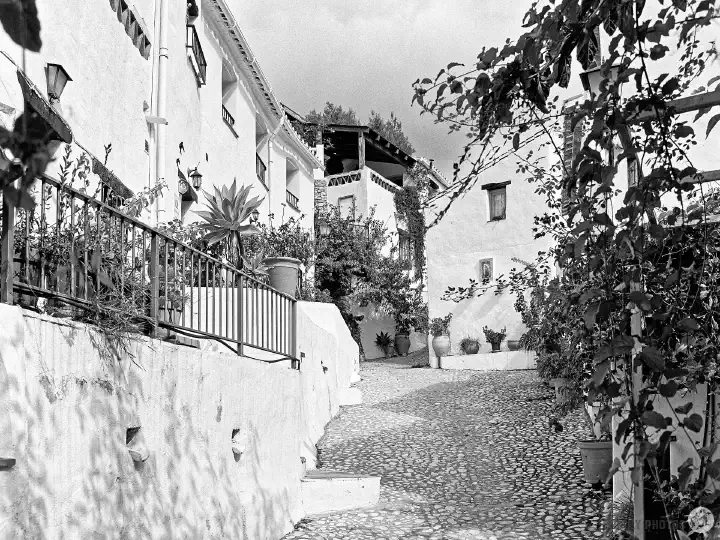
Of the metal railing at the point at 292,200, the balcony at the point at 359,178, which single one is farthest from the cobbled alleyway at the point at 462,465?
the balcony at the point at 359,178

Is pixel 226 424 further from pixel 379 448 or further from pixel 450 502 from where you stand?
pixel 379 448

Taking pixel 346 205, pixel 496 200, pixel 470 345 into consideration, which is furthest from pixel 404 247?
pixel 470 345

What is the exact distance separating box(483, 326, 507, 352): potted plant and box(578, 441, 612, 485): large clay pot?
10770mm

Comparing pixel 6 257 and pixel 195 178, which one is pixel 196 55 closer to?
pixel 195 178

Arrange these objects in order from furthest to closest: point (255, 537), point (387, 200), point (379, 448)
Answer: point (387, 200) → point (379, 448) → point (255, 537)

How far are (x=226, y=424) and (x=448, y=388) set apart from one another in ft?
31.9

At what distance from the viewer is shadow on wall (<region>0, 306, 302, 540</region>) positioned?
10.7 feet

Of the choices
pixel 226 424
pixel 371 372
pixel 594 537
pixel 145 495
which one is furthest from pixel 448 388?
pixel 145 495

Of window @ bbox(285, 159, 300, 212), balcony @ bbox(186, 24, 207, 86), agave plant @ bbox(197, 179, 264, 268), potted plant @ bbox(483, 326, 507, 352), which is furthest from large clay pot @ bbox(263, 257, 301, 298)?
window @ bbox(285, 159, 300, 212)

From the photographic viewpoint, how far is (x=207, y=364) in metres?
5.76

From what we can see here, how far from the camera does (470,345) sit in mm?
19266

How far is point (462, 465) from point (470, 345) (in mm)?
9479

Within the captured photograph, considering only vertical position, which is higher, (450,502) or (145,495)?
(145,495)

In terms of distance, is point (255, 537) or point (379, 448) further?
point (379, 448)
